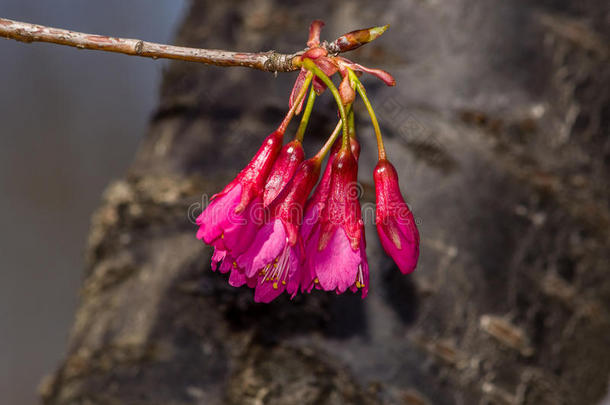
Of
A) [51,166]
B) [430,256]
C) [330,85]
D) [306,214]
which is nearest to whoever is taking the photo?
[330,85]

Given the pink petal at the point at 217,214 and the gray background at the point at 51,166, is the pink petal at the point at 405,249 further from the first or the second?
the gray background at the point at 51,166

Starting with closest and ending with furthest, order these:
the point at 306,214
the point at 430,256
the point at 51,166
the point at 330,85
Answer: the point at 330,85
the point at 306,214
the point at 430,256
the point at 51,166

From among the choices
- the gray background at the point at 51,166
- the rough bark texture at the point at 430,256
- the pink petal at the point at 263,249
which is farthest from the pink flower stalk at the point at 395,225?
the gray background at the point at 51,166

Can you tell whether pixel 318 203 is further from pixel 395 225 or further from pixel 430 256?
pixel 430 256

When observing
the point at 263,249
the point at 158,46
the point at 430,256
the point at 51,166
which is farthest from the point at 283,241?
the point at 51,166

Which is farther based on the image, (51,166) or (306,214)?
(51,166)

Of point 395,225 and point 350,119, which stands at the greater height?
point 350,119
